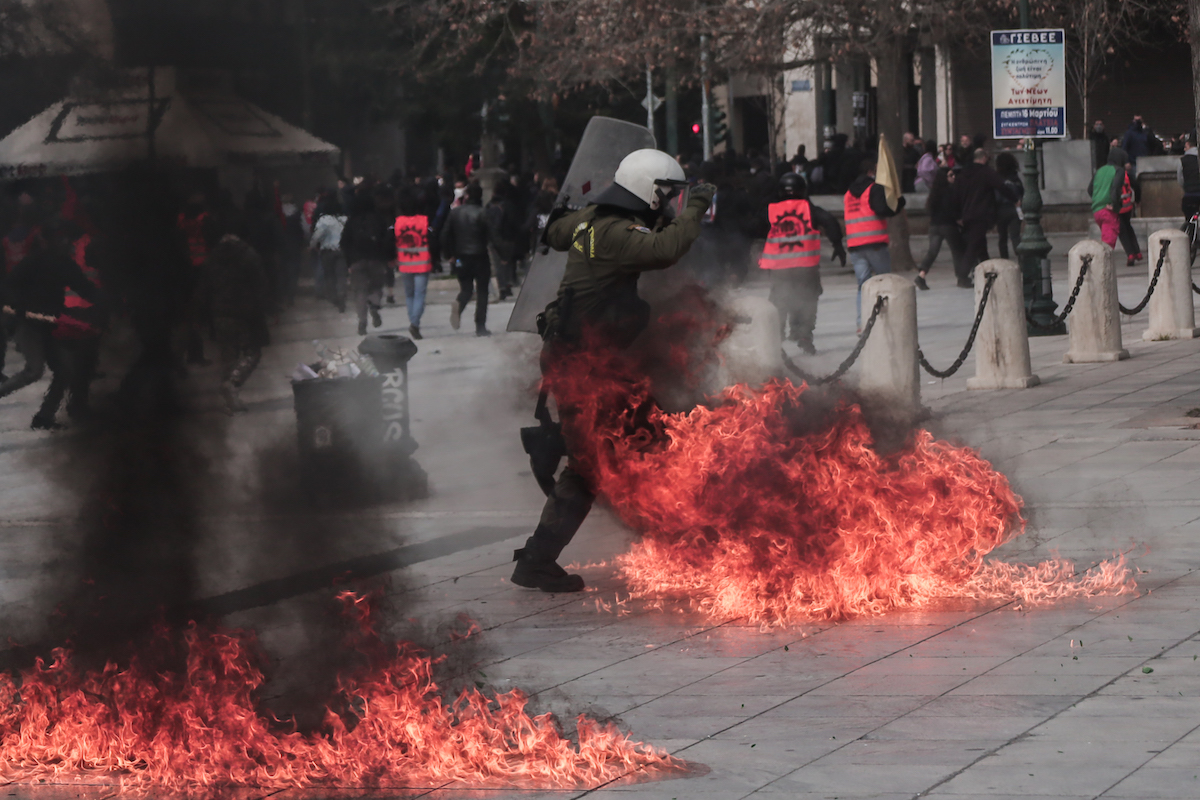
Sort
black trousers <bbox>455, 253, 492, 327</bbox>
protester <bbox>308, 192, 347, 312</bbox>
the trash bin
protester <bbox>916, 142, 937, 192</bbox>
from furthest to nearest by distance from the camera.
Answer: protester <bbox>916, 142, 937, 192</bbox>, black trousers <bbox>455, 253, 492, 327</bbox>, the trash bin, protester <bbox>308, 192, 347, 312</bbox>

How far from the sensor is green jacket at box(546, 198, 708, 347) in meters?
6.49

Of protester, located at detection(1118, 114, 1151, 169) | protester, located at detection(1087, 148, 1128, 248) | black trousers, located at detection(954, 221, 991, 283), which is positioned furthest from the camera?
protester, located at detection(1118, 114, 1151, 169)

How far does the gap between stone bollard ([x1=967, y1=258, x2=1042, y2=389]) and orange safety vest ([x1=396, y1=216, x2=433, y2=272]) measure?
4677mm

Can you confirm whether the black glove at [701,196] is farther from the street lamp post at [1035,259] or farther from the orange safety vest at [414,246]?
the street lamp post at [1035,259]

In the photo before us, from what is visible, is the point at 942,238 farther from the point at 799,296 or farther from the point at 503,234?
the point at 799,296

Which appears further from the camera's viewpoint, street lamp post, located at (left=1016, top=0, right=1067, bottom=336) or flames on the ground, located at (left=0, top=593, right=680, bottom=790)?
street lamp post, located at (left=1016, top=0, right=1067, bottom=336)

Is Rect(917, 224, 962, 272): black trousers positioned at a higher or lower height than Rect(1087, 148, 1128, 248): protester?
lower

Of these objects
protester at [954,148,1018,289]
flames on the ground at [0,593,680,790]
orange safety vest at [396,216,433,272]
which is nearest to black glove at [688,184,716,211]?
flames on the ground at [0,593,680,790]

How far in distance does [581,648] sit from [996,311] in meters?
7.62

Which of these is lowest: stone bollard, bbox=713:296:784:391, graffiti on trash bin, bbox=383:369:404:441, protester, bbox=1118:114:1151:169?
graffiti on trash bin, bbox=383:369:404:441

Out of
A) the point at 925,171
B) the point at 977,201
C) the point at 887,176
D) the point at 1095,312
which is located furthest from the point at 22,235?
the point at 925,171

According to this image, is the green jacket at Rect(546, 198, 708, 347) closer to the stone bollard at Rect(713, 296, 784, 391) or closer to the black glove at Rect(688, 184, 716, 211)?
the black glove at Rect(688, 184, 716, 211)

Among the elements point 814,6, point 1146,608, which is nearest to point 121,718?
point 1146,608

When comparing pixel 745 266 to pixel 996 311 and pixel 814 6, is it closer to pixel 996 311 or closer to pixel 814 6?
pixel 996 311
